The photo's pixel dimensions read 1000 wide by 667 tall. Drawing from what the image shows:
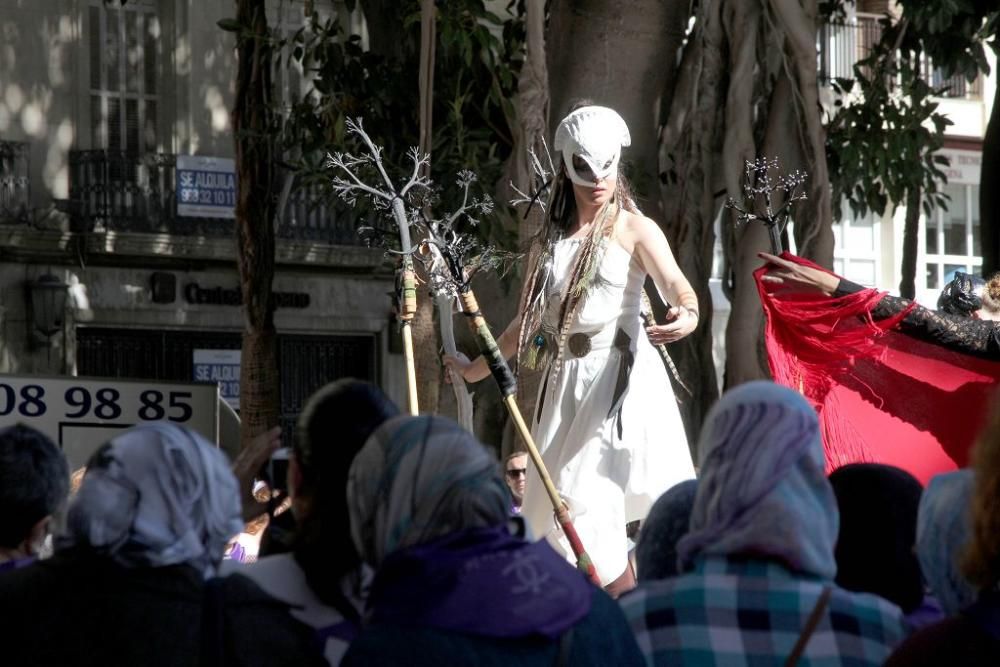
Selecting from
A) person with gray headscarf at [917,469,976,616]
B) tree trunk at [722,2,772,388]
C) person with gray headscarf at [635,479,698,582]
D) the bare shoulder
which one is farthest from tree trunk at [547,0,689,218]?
person with gray headscarf at [917,469,976,616]

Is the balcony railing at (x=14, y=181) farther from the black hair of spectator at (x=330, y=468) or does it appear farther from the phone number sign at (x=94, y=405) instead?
the black hair of spectator at (x=330, y=468)

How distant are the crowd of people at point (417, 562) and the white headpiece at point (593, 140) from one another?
277 cm

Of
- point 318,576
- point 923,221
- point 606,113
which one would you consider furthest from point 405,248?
point 923,221

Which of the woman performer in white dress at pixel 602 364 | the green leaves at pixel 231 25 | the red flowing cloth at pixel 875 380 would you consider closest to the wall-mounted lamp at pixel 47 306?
the green leaves at pixel 231 25

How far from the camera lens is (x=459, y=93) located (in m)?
11.1

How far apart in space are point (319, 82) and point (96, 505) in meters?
9.18

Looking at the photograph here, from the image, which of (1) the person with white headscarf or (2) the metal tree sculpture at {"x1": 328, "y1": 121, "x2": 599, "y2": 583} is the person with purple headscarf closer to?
(1) the person with white headscarf

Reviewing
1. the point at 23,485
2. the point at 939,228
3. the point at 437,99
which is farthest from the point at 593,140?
the point at 939,228

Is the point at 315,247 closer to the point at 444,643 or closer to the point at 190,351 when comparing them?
the point at 190,351

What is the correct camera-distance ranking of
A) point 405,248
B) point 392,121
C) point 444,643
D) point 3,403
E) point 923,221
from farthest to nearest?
point 923,221 → point 392,121 → point 3,403 → point 405,248 → point 444,643

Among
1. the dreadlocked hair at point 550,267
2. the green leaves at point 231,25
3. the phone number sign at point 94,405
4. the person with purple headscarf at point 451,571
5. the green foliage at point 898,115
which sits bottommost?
the phone number sign at point 94,405

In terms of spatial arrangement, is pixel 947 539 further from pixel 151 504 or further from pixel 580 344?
pixel 580 344

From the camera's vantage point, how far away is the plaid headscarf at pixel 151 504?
3242mm

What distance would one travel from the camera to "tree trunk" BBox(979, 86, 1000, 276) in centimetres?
1173
